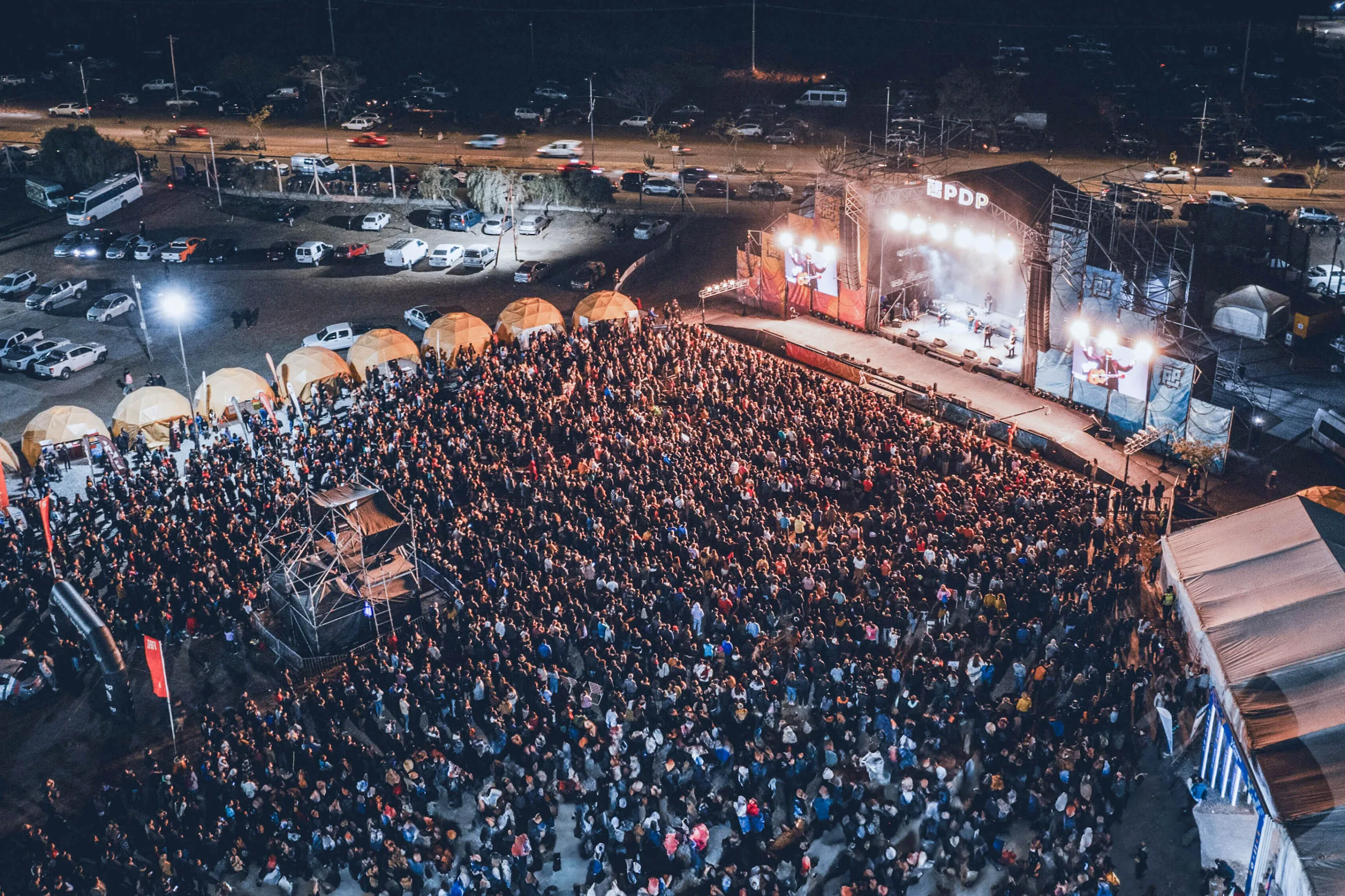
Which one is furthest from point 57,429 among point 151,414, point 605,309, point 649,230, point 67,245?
point 649,230

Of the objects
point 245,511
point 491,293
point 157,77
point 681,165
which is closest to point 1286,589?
point 245,511

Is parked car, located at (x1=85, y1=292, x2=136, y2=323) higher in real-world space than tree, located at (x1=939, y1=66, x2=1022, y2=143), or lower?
lower

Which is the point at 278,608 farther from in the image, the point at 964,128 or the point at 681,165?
the point at 964,128

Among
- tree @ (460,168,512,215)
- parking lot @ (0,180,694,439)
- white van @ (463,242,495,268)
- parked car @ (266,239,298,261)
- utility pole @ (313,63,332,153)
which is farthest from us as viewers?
utility pole @ (313,63,332,153)

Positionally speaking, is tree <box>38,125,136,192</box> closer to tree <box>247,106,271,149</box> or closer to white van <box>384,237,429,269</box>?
tree <box>247,106,271,149</box>

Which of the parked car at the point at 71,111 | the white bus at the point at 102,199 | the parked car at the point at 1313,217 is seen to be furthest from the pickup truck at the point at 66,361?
the parked car at the point at 1313,217

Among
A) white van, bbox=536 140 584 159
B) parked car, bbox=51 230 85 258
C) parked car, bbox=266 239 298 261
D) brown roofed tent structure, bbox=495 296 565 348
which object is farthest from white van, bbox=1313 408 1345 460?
→ parked car, bbox=51 230 85 258
